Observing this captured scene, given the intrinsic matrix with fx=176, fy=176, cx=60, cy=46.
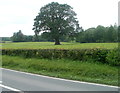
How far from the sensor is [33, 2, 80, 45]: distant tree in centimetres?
4087

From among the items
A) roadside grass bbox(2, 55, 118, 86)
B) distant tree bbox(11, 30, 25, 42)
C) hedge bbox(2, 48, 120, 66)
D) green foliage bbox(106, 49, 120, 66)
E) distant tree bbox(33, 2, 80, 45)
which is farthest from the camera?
distant tree bbox(11, 30, 25, 42)

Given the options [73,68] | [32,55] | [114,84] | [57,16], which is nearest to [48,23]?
[57,16]

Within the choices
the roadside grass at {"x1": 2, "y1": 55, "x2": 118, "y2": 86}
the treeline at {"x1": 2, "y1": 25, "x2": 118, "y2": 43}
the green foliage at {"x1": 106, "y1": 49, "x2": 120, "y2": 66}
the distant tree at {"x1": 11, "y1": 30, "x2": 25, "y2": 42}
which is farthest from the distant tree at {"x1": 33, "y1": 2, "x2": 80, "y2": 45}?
the distant tree at {"x1": 11, "y1": 30, "x2": 25, "y2": 42}

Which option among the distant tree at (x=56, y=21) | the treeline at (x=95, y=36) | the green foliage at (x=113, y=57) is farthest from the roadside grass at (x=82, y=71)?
the treeline at (x=95, y=36)

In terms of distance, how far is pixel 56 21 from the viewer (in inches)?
1601

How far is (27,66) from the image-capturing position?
13.3 meters

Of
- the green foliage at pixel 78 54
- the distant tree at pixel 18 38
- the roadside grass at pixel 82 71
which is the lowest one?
the roadside grass at pixel 82 71

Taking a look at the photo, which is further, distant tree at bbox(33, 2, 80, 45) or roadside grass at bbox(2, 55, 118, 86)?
distant tree at bbox(33, 2, 80, 45)

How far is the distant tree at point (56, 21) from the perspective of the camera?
40869 millimetres

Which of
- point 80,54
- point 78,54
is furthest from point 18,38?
point 80,54

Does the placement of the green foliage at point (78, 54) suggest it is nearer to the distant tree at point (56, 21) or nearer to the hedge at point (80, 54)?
the hedge at point (80, 54)

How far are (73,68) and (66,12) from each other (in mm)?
33659

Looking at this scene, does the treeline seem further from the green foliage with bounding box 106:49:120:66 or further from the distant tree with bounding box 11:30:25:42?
the green foliage with bounding box 106:49:120:66

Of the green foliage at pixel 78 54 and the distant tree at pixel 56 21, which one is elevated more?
the distant tree at pixel 56 21
